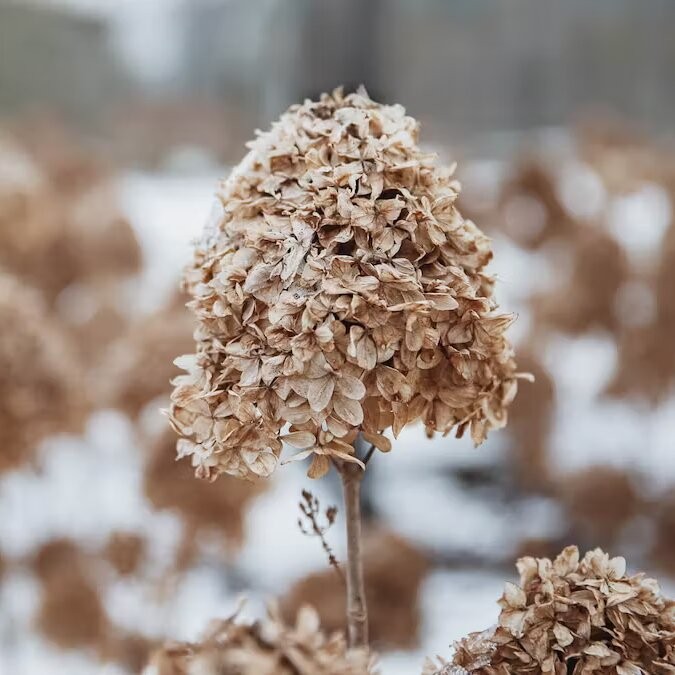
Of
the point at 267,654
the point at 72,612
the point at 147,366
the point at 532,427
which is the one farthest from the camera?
the point at 532,427

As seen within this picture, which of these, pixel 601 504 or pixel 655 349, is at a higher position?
pixel 655 349

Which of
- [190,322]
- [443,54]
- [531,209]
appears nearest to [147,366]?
[190,322]

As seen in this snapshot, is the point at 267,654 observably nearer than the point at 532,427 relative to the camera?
Yes

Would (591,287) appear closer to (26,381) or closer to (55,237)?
(55,237)

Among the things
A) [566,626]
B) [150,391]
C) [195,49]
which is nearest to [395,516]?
[150,391]

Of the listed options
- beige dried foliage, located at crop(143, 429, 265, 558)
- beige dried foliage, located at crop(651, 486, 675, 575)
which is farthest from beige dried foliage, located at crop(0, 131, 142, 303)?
beige dried foliage, located at crop(651, 486, 675, 575)

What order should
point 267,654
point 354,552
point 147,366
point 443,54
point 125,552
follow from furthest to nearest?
point 443,54 → point 125,552 → point 147,366 → point 354,552 → point 267,654

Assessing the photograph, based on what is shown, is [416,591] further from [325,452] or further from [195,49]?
[195,49]

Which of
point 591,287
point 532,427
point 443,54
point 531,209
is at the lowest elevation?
point 532,427
